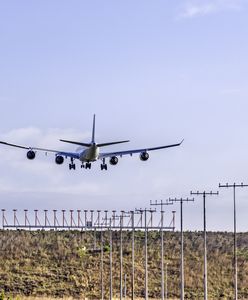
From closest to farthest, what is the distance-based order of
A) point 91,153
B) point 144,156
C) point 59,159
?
point 91,153 → point 144,156 → point 59,159

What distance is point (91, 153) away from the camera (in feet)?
402

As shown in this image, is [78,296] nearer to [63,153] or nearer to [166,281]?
[166,281]

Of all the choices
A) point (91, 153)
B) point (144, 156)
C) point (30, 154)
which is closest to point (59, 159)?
point (30, 154)

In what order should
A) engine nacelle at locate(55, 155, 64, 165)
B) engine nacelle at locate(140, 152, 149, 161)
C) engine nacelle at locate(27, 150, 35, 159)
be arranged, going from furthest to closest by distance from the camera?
engine nacelle at locate(55, 155, 64, 165)
engine nacelle at locate(27, 150, 35, 159)
engine nacelle at locate(140, 152, 149, 161)

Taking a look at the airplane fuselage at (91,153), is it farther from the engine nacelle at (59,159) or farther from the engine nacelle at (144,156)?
the engine nacelle at (144,156)

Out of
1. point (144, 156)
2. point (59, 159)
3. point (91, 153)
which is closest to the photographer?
point (91, 153)

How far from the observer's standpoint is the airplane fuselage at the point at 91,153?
122238 millimetres

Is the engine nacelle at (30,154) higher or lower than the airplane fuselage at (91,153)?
higher

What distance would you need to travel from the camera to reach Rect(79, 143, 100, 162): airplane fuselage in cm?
12224

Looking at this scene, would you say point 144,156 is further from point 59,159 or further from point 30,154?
point 30,154

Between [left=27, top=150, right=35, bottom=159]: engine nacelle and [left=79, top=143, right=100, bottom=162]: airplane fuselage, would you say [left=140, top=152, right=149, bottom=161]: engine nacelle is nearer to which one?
[left=79, top=143, right=100, bottom=162]: airplane fuselage

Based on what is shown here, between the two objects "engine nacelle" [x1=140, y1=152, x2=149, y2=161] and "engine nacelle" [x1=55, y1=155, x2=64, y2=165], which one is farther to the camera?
"engine nacelle" [x1=55, y1=155, x2=64, y2=165]

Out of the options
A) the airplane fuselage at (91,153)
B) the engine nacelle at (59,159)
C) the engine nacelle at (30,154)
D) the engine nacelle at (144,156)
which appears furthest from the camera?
the engine nacelle at (59,159)

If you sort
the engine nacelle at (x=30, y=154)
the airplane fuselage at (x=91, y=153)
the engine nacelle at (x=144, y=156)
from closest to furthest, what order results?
the airplane fuselage at (x=91, y=153) < the engine nacelle at (x=144, y=156) < the engine nacelle at (x=30, y=154)
